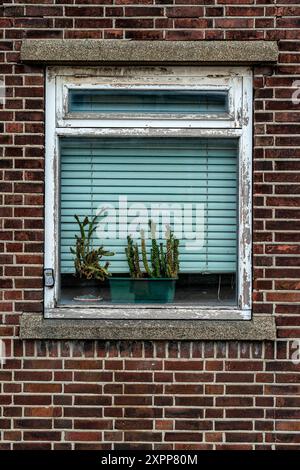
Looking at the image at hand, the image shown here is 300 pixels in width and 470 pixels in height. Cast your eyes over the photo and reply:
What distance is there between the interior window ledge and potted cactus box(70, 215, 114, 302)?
300 mm

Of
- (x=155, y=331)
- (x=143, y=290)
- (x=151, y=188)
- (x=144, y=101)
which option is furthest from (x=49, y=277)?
(x=144, y=101)

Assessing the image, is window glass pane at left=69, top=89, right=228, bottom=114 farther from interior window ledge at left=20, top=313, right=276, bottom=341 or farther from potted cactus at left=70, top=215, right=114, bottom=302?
interior window ledge at left=20, top=313, right=276, bottom=341

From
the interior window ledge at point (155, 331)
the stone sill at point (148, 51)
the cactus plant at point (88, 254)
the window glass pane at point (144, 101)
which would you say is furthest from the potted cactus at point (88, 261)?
the stone sill at point (148, 51)

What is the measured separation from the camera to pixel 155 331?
5840 millimetres

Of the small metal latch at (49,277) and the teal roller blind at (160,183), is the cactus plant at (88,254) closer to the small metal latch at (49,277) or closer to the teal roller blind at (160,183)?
the teal roller blind at (160,183)

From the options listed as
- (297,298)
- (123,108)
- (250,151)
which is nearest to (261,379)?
(297,298)

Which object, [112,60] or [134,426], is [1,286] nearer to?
[134,426]

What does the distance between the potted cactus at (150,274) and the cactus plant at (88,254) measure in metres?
0.11

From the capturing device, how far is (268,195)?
590cm

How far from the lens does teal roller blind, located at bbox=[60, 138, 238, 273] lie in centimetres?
606

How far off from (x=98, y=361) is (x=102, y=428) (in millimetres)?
472

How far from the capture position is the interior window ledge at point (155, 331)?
5.82 meters

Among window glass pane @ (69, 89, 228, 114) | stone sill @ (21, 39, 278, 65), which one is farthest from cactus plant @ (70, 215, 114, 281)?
stone sill @ (21, 39, 278, 65)

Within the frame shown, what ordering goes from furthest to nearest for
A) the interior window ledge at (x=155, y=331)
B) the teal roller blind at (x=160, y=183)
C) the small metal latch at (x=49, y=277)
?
1. the teal roller blind at (x=160, y=183)
2. the small metal latch at (x=49, y=277)
3. the interior window ledge at (x=155, y=331)
